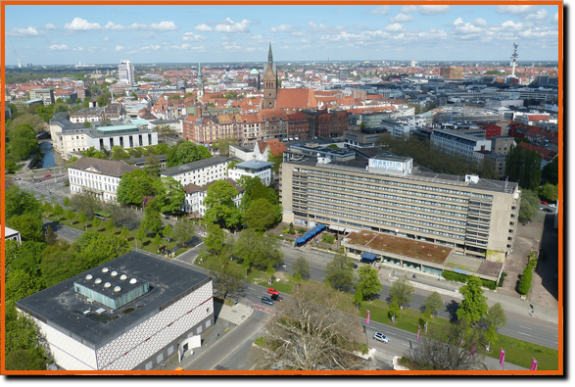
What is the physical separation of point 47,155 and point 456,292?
252 ft

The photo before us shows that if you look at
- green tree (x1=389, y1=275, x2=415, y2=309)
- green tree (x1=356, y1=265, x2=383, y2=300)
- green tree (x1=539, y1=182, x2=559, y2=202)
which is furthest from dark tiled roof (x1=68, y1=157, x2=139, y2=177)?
green tree (x1=539, y1=182, x2=559, y2=202)

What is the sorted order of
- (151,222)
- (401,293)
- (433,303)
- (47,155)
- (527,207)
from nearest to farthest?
(433,303) < (401,293) < (151,222) < (527,207) < (47,155)

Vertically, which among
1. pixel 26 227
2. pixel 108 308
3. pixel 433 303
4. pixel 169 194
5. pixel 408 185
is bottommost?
pixel 433 303

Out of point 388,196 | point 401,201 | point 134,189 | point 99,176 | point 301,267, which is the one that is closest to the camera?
point 301,267

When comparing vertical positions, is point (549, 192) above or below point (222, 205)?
below

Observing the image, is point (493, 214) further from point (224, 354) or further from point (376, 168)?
point (224, 354)

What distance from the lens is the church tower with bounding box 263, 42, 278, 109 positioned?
92438mm

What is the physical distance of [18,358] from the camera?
19.9 m

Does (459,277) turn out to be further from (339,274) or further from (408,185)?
(339,274)

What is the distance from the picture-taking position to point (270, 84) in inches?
3686

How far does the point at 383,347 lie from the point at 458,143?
4609cm

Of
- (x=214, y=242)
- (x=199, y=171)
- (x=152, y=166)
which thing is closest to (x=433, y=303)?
(x=214, y=242)

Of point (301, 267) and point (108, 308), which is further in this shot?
point (301, 267)

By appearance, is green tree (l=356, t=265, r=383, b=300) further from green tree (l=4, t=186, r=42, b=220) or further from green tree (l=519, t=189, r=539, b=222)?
green tree (l=4, t=186, r=42, b=220)
